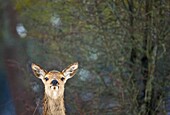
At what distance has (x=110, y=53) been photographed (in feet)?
34.7

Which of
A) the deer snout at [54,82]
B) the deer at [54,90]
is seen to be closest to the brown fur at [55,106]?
the deer at [54,90]

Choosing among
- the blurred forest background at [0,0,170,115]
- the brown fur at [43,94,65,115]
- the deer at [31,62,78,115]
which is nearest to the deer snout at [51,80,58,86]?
the deer at [31,62,78,115]

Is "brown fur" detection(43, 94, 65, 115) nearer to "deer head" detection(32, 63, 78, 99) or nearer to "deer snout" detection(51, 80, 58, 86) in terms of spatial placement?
"deer head" detection(32, 63, 78, 99)

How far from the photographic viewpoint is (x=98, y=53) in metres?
10.8

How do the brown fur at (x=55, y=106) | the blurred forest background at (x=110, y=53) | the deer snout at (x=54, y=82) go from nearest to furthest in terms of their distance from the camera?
1. the deer snout at (x=54, y=82)
2. the brown fur at (x=55, y=106)
3. the blurred forest background at (x=110, y=53)

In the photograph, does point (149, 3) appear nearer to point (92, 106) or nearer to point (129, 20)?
point (129, 20)

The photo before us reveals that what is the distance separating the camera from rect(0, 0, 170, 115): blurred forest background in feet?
34.2

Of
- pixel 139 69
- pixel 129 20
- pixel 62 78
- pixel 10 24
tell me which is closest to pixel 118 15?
pixel 129 20

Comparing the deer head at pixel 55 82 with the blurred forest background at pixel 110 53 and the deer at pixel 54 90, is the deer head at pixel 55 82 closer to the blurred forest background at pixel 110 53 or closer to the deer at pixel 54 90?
the deer at pixel 54 90

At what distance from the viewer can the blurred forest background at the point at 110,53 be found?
10438 millimetres

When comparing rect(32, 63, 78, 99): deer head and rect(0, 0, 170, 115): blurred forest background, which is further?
rect(0, 0, 170, 115): blurred forest background

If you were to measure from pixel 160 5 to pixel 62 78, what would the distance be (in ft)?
18.1

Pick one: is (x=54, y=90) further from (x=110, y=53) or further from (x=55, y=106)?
(x=110, y=53)

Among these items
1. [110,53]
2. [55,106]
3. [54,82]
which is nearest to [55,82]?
[54,82]
